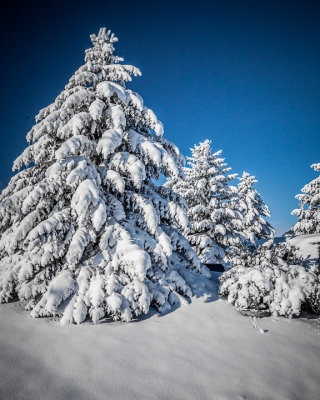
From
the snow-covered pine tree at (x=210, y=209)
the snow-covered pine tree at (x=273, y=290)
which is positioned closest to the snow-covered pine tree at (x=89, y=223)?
the snow-covered pine tree at (x=273, y=290)

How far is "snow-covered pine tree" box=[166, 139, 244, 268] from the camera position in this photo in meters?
13.4

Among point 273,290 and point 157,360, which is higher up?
point 273,290

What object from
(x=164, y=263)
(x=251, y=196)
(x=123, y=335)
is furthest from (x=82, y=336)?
(x=251, y=196)

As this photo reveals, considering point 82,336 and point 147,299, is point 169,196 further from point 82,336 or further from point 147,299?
point 82,336

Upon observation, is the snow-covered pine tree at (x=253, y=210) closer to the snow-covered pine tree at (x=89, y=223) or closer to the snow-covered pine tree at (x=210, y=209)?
the snow-covered pine tree at (x=210, y=209)

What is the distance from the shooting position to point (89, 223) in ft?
17.4

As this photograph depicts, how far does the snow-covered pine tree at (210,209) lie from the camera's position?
13.4 m

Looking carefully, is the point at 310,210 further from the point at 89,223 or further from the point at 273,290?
the point at 89,223

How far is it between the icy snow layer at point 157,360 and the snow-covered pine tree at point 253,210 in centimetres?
2004

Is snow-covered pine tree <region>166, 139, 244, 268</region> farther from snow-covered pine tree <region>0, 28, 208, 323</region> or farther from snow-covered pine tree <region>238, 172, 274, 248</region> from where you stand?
snow-covered pine tree <region>238, 172, 274, 248</region>

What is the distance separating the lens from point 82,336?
4.01 meters

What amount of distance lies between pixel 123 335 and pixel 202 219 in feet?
37.0

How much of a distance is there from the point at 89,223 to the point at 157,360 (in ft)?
11.0

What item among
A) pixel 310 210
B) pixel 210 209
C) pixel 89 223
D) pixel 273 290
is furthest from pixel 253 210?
pixel 89 223
